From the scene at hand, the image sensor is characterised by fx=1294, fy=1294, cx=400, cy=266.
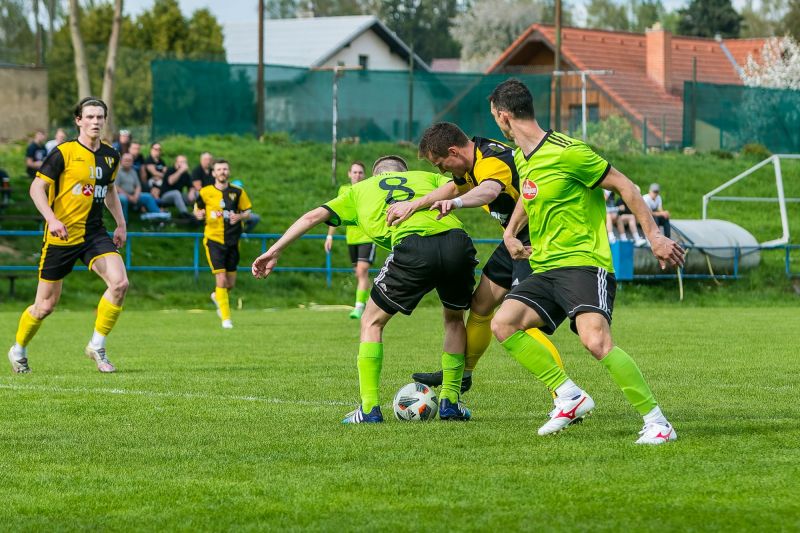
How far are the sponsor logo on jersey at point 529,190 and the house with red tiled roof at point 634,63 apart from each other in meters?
39.4

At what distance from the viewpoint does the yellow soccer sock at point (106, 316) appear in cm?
1174

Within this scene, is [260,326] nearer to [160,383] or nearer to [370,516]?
[160,383]

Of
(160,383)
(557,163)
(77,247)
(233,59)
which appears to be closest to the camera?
(557,163)

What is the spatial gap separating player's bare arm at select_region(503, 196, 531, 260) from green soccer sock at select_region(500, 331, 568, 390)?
66 cm

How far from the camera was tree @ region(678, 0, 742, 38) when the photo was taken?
85500mm

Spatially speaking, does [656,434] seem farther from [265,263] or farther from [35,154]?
[35,154]

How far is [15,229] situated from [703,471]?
22201mm

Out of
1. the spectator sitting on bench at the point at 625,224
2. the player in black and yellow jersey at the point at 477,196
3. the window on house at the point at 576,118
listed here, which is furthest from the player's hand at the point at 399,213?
the window on house at the point at 576,118

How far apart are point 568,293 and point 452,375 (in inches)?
60.1

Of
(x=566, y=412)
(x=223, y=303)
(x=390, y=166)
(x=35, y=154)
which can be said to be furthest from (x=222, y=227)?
(x=566, y=412)

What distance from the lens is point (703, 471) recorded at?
6.20m

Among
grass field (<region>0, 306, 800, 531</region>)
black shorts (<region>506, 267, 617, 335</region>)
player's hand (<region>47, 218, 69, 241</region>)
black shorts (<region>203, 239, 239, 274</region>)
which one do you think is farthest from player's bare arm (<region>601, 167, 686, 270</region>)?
black shorts (<region>203, 239, 239, 274</region>)

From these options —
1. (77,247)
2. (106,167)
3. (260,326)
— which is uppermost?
(106,167)

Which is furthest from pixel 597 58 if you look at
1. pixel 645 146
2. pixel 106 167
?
pixel 106 167
